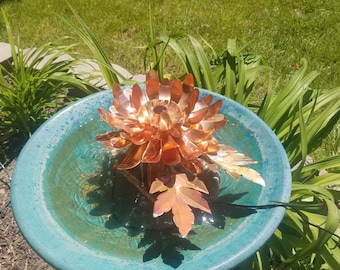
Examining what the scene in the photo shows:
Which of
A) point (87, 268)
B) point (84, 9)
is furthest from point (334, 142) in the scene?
point (84, 9)

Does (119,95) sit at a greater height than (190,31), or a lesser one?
greater

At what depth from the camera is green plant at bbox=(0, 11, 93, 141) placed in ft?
8.87

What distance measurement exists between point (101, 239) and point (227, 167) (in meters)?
0.42

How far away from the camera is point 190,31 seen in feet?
13.0

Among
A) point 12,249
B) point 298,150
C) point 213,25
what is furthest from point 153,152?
point 213,25

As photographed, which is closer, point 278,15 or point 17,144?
Result: point 17,144

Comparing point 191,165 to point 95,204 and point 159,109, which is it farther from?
point 95,204

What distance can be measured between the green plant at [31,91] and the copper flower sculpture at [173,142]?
3.79 feet

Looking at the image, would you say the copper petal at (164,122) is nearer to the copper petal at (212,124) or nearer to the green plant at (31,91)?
A: the copper petal at (212,124)

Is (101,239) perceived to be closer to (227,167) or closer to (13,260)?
(227,167)

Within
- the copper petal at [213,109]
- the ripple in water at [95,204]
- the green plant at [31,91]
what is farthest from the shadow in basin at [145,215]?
the green plant at [31,91]

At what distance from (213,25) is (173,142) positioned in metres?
2.69

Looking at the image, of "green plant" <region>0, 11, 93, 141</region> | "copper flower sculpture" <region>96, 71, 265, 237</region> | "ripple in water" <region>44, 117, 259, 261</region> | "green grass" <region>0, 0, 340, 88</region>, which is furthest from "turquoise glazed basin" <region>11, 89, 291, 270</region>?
"green grass" <region>0, 0, 340, 88</region>

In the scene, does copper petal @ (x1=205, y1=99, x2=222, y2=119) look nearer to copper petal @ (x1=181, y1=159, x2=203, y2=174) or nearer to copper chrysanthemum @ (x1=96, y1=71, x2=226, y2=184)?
copper chrysanthemum @ (x1=96, y1=71, x2=226, y2=184)
